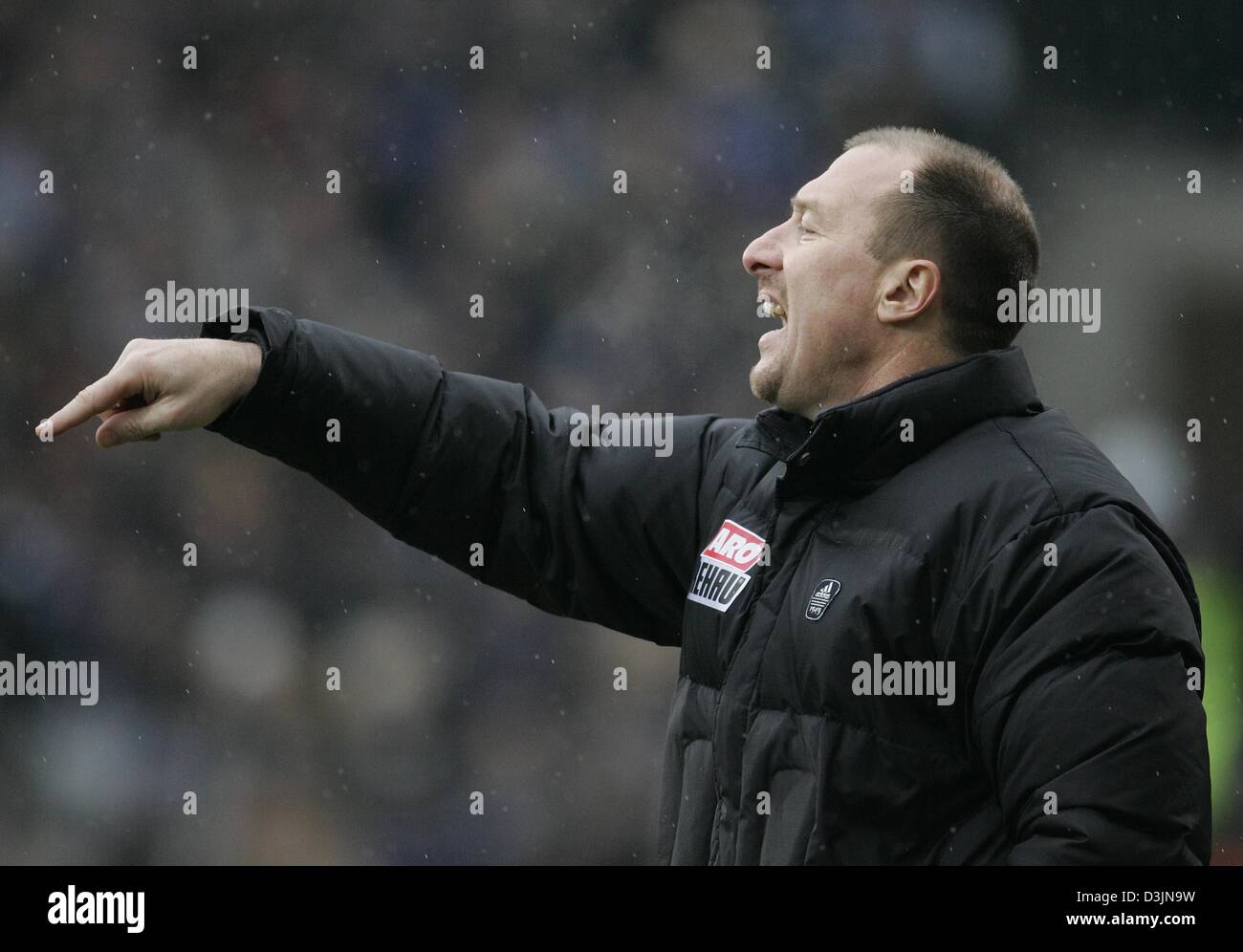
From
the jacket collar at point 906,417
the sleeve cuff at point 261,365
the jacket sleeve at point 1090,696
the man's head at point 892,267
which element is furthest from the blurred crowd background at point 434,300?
the jacket sleeve at point 1090,696

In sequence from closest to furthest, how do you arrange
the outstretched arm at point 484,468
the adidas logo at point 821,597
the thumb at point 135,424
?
the adidas logo at point 821,597
the thumb at point 135,424
the outstretched arm at point 484,468

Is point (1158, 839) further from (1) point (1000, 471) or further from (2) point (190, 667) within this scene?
(2) point (190, 667)

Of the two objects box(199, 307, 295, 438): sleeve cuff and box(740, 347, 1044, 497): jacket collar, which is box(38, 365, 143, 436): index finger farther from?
box(740, 347, 1044, 497): jacket collar

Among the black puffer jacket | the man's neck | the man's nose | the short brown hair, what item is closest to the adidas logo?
the black puffer jacket

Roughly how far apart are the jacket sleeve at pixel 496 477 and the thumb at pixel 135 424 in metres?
0.20

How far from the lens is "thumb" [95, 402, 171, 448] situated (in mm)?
1823

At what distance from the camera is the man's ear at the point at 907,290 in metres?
1.94

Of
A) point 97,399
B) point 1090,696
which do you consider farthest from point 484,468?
point 1090,696

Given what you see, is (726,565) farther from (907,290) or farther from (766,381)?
(907,290)

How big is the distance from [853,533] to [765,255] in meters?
0.51

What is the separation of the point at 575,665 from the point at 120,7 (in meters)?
3.06

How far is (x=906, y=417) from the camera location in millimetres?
1774

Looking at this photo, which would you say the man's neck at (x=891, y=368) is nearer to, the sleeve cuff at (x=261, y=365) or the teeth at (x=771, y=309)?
the teeth at (x=771, y=309)

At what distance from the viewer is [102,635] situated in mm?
5176
